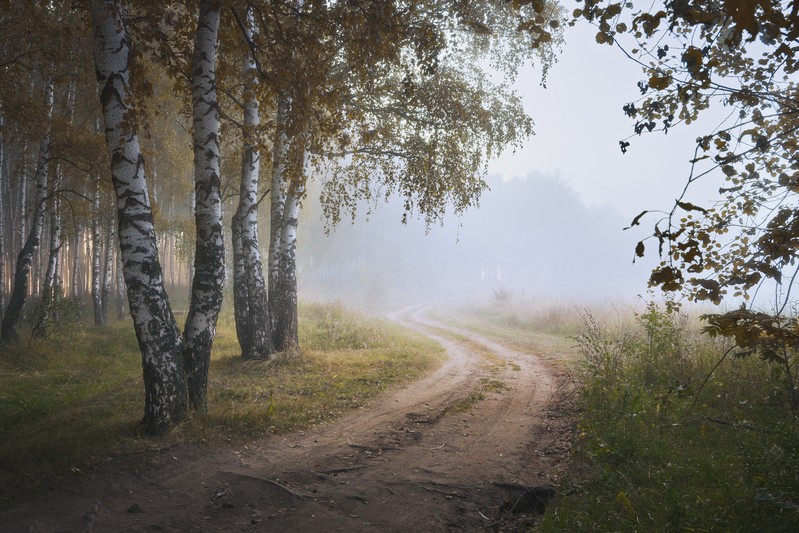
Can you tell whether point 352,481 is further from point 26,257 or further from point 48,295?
point 26,257

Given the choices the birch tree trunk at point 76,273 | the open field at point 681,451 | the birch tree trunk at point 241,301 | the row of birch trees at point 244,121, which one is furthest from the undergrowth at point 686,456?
the birch tree trunk at point 76,273

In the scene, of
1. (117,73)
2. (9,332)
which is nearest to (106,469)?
(117,73)

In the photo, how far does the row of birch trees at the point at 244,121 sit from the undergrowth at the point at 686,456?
382cm

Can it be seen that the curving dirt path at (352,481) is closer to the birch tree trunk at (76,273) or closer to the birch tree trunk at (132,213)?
the birch tree trunk at (132,213)

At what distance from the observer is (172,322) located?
21.3 feet

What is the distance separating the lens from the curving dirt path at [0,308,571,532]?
434 centimetres

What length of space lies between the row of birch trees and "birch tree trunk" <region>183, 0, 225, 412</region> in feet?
0.07

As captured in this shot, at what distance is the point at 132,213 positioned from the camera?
6035 mm

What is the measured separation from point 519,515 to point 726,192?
14.1 feet

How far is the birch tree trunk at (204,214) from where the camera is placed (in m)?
6.87

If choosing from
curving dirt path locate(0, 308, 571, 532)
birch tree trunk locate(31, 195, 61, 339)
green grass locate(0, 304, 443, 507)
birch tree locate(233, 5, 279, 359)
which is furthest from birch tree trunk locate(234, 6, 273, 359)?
birch tree trunk locate(31, 195, 61, 339)

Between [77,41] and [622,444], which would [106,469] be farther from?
[77,41]

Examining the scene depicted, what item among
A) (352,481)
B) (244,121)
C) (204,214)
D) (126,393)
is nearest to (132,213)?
(204,214)

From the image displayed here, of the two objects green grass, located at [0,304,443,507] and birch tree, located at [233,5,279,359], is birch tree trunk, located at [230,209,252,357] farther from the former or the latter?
green grass, located at [0,304,443,507]
